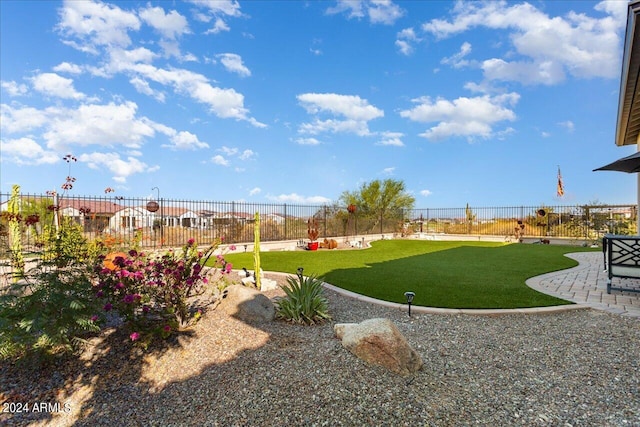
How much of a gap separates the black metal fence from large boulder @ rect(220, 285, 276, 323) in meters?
5.32

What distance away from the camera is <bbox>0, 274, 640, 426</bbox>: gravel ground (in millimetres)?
2377

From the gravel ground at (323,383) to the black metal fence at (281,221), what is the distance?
5.84m

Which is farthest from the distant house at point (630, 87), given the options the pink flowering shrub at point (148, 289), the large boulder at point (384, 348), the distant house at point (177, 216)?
the distant house at point (177, 216)

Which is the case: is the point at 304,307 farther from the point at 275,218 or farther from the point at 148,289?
the point at 275,218

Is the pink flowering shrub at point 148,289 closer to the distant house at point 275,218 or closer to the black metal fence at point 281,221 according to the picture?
the black metal fence at point 281,221

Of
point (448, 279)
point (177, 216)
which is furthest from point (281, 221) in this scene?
point (448, 279)

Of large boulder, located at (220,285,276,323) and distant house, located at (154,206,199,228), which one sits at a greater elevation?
distant house, located at (154,206,199,228)

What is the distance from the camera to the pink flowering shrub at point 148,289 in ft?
11.0

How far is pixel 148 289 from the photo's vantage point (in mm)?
3498

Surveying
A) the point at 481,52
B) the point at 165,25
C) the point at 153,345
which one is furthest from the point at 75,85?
the point at 481,52

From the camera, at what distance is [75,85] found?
7867 millimetres

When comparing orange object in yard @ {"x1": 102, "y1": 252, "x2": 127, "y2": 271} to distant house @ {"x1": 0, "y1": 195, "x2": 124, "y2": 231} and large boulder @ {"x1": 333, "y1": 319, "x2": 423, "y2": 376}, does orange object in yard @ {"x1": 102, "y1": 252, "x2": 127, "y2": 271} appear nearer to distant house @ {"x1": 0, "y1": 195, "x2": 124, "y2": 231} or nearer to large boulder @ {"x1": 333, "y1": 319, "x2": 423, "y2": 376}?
large boulder @ {"x1": 333, "y1": 319, "x2": 423, "y2": 376}

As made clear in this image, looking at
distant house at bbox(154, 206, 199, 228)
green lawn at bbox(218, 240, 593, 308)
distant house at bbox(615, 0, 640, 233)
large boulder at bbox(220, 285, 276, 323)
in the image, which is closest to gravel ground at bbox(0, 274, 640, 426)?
large boulder at bbox(220, 285, 276, 323)

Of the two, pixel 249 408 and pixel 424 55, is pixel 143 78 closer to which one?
pixel 424 55
